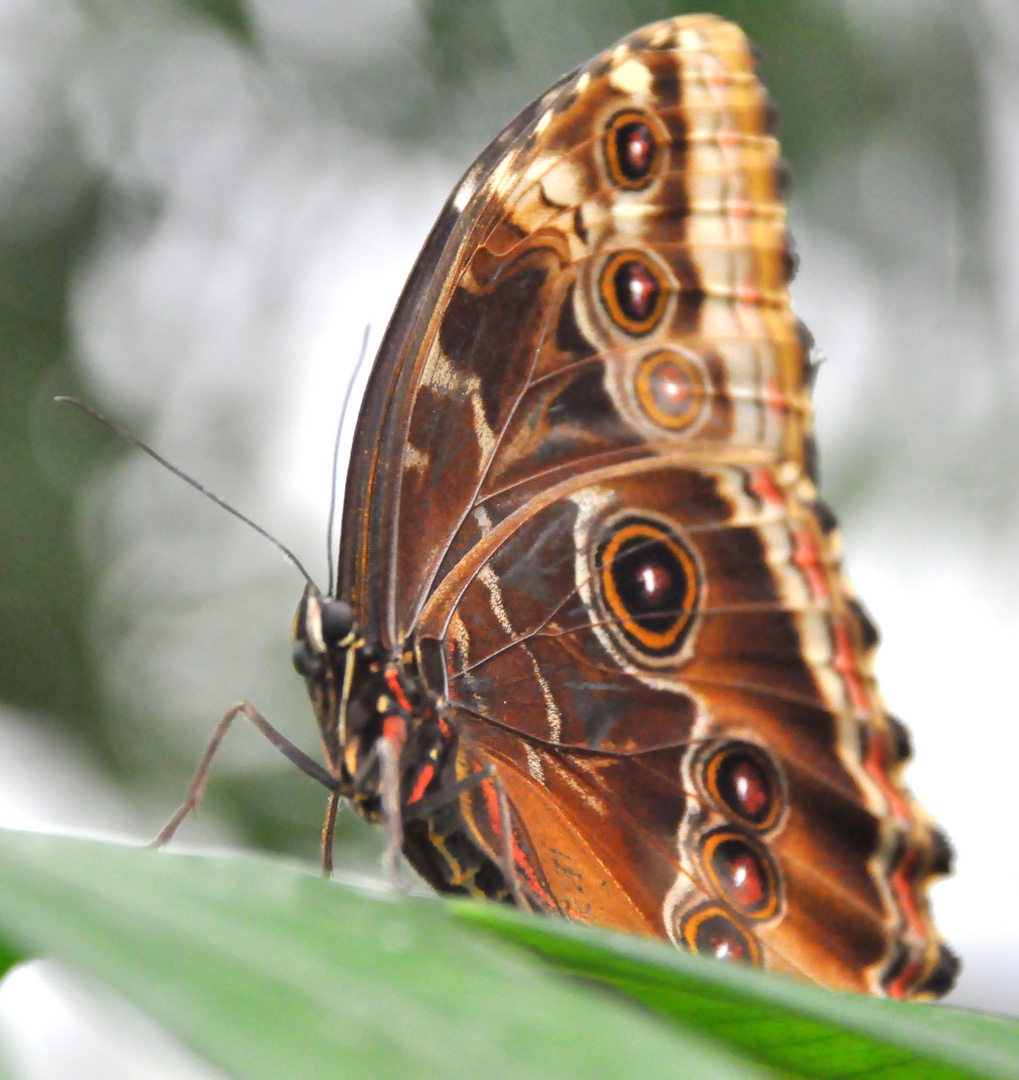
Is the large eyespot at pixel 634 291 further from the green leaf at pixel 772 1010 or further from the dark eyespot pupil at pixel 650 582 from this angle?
the green leaf at pixel 772 1010

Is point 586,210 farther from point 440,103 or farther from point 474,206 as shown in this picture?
point 440,103

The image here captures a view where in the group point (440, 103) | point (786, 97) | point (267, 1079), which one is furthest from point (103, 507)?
point (267, 1079)

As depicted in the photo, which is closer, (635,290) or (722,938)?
(722,938)

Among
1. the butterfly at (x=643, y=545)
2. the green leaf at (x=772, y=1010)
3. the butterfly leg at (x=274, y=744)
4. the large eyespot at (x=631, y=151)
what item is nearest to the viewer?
the green leaf at (x=772, y=1010)

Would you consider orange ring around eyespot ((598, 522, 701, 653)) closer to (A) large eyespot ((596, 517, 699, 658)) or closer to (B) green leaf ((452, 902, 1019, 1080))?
(A) large eyespot ((596, 517, 699, 658))

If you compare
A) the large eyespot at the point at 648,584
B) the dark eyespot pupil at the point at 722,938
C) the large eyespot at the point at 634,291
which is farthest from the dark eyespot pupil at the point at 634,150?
the dark eyespot pupil at the point at 722,938

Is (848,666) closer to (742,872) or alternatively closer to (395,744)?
(742,872)

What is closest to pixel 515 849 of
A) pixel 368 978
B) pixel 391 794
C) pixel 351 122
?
pixel 391 794
